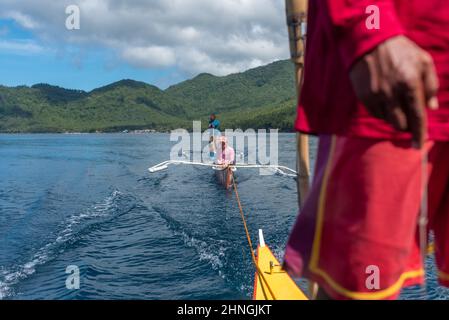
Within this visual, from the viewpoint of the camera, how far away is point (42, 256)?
29.8ft

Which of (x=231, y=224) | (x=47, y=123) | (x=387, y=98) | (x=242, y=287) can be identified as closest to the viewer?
(x=387, y=98)

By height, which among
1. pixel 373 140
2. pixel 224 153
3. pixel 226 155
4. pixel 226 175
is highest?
pixel 373 140

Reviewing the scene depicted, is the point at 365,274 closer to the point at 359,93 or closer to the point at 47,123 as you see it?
the point at 359,93

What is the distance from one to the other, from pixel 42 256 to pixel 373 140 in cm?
959

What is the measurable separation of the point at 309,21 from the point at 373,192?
2.15 feet

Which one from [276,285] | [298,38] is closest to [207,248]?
[276,285]

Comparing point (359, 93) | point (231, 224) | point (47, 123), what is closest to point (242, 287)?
point (231, 224)

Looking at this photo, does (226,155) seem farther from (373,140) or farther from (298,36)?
(373,140)

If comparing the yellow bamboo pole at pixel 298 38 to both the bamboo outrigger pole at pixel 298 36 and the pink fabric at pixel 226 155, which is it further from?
the pink fabric at pixel 226 155

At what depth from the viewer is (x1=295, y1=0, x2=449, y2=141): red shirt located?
3.43 feet

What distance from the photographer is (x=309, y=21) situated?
1.37m

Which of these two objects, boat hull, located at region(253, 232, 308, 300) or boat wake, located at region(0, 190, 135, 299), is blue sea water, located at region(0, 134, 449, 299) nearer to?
boat wake, located at region(0, 190, 135, 299)

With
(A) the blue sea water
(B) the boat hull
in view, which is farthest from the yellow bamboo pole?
(A) the blue sea water
